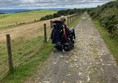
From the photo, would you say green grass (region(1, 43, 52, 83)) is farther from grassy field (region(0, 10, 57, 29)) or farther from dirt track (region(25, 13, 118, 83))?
grassy field (region(0, 10, 57, 29))

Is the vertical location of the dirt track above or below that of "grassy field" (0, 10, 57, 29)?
above

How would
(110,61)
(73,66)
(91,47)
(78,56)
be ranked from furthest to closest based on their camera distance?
(91,47), (78,56), (110,61), (73,66)

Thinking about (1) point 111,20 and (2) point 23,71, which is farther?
(1) point 111,20

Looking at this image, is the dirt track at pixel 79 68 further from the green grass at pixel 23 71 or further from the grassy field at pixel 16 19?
the grassy field at pixel 16 19

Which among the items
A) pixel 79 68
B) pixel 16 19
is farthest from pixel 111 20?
pixel 16 19

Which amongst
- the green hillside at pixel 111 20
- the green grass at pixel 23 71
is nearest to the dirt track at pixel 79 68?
the green grass at pixel 23 71

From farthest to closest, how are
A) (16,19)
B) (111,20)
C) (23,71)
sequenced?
1. (16,19)
2. (111,20)
3. (23,71)

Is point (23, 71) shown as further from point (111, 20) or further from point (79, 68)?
point (111, 20)

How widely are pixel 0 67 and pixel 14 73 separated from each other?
13.3ft

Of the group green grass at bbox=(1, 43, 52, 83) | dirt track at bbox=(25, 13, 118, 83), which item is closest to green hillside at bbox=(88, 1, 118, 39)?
dirt track at bbox=(25, 13, 118, 83)

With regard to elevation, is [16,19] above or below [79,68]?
below

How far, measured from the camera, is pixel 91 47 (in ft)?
52.0

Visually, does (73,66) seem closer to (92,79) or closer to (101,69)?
(101,69)

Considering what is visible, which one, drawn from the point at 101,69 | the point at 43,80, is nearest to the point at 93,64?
the point at 101,69
